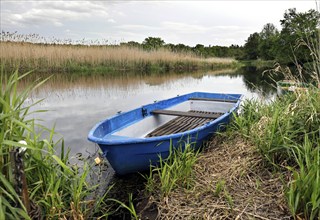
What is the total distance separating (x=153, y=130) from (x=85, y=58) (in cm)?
1114

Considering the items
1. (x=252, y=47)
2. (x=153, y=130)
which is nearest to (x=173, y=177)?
(x=153, y=130)

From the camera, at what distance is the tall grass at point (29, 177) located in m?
1.61

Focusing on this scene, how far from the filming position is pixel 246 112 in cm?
454

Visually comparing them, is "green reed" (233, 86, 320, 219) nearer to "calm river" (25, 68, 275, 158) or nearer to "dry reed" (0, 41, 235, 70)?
"calm river" (25, 68, 275, 158)

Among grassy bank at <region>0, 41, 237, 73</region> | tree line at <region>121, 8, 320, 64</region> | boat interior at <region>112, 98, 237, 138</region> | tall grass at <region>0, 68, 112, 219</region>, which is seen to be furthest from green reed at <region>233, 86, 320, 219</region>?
tree line at <region>121, 8, 320, 64</region>

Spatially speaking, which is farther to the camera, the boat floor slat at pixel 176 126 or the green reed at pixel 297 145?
the boat floor slat at pixel 176 126

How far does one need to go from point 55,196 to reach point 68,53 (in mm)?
12922

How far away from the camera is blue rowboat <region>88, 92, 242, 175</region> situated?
9.53 ft

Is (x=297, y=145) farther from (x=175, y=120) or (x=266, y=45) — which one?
(x=266, y=45)

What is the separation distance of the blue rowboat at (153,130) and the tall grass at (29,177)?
546 millimetres

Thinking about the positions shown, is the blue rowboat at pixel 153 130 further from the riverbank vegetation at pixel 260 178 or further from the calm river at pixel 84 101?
the calm river at pixel 84 101

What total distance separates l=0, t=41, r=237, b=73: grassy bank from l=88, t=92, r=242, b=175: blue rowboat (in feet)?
27.0

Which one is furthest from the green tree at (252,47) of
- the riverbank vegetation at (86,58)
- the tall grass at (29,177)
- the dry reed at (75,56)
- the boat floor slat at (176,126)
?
the tall grass at (29,177)

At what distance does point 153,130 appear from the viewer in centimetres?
453
